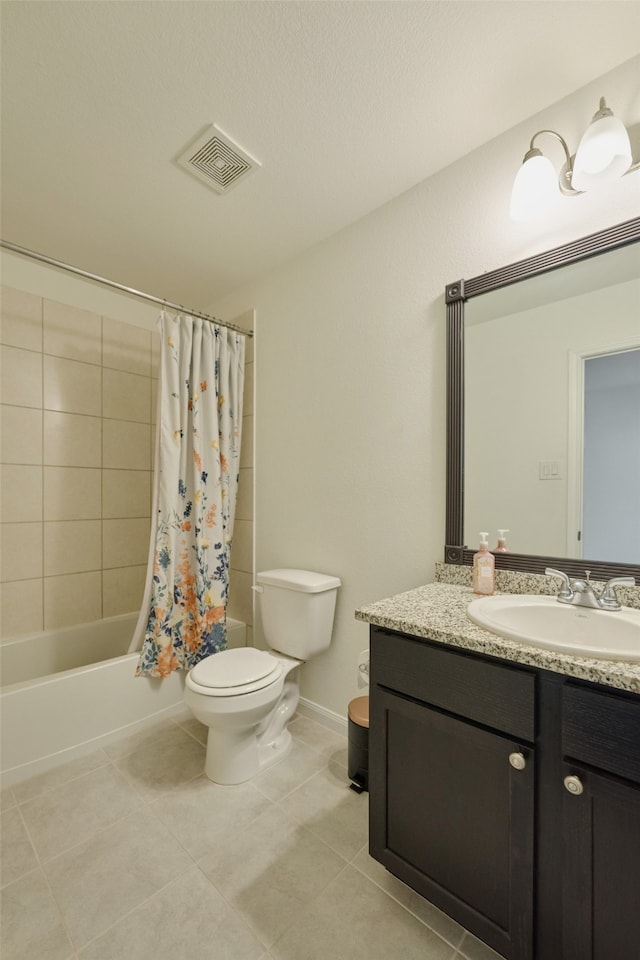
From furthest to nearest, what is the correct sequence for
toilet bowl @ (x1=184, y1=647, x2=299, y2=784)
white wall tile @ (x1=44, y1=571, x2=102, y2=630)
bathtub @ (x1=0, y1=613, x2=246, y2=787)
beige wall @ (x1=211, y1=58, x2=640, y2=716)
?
white wall tile @ (x1=44, y1=571, x2=102, y2=630)
bathtub @ (x1=0, y1=613, x2=246, y2=787)
toilet bowl @ (x1=184, y1=647, x2=299, y2=784)
beige wall @ (x1=211, y1=58, x2=640, y2=716)

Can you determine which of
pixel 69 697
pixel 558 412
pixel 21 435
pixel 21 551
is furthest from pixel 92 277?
pixel 558 412

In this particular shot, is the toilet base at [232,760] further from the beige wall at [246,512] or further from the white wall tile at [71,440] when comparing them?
the white wall tile at [71,440]

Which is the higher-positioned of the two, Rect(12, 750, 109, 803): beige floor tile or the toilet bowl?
the toilet bowl

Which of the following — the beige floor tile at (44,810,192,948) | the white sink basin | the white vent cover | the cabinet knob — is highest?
the white vent cover

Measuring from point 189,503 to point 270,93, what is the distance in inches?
66.0

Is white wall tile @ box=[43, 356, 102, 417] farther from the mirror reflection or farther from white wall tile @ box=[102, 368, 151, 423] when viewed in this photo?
the mirror reflection

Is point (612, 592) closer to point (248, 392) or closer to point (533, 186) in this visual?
point (533, 186)

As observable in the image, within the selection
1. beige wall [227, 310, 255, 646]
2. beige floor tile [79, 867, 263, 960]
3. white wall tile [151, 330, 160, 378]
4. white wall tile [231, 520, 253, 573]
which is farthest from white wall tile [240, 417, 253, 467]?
beige floor tile [79, 867, 263, 960]

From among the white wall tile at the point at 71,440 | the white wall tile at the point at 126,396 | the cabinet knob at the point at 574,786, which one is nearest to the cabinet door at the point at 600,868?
the cabinet knob at the point at 574,786

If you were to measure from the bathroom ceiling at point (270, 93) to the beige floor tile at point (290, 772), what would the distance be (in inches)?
93.4

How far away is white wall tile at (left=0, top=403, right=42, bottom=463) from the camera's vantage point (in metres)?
2.14

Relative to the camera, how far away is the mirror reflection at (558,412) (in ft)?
3.89

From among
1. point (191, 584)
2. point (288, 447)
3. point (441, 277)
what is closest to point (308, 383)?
point (288, 447)

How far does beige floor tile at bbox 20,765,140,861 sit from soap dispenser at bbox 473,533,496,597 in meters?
1.46
